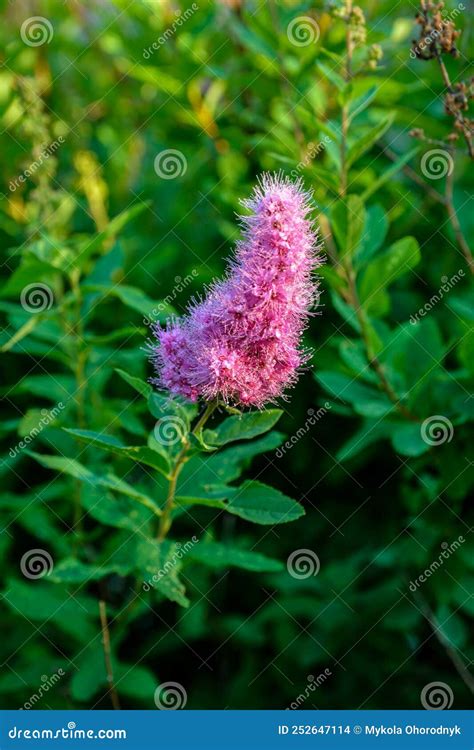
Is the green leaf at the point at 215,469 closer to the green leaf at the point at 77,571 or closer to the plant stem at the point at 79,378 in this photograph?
the green leaf at the point at 77,571

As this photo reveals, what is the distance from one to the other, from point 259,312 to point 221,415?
1.20 m

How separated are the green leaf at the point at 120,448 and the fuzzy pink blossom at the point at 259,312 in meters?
0.20

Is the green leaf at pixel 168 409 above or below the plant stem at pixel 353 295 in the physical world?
below

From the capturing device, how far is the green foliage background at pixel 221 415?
7.86ft

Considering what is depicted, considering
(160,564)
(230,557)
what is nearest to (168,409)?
(160,564)

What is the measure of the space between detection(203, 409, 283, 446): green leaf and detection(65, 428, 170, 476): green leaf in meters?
0.12

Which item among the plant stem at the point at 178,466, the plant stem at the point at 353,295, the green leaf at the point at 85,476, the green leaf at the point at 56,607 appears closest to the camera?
the plant stem at the point at 178,466

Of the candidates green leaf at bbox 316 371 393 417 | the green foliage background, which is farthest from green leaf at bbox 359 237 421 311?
green leaf at bbox 316 371 393 417

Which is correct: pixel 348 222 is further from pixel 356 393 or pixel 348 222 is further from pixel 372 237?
pixel 356 393

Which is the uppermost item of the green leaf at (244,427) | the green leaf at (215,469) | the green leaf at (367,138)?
the green leaf at (367,138)

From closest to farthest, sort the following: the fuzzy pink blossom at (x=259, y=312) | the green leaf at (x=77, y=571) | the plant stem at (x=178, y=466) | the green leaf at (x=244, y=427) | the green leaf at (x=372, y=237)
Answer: the fuzzy pink blossom at (x=259, y=312) < the plant stem at (x=178, y=466) < the green leaf at (x=244, y=427) < the green leaf at (x=77, y=571) < the green leaf at (x=372, y=237)

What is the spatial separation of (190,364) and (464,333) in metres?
1.13

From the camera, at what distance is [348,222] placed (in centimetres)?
220

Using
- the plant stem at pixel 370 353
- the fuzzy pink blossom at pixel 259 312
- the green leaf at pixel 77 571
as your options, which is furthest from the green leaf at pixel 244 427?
the plant stem at pixel 370 353
